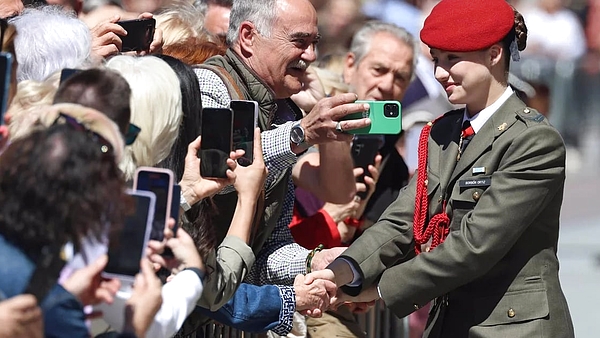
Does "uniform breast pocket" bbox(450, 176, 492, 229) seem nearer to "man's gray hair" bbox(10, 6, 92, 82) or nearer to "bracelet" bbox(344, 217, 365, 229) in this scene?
"man's gray hair" bbox(10, 6, 92, 82)

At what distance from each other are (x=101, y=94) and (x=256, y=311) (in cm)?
127

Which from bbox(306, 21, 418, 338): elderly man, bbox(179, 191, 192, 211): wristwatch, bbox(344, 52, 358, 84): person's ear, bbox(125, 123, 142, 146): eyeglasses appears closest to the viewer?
bbox(125, 123, 142, 146): eyeglasses

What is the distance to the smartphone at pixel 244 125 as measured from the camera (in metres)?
3.97

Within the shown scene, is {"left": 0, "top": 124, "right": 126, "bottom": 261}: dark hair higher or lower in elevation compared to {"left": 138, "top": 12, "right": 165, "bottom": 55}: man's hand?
higher

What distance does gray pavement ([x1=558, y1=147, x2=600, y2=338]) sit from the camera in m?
8.77

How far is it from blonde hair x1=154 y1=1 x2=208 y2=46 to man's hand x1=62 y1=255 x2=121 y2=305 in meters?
2.19

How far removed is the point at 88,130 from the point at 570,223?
977 centimetres

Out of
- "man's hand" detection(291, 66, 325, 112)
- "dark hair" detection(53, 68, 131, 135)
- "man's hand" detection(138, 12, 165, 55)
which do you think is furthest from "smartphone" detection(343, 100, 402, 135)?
"dark hair" detection(53, 68, 131, 135)

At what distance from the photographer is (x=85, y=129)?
288 centimetres

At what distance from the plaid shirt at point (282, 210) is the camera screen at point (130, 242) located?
1.38m

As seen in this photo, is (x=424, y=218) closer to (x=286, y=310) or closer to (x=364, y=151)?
(x=286, y=310)

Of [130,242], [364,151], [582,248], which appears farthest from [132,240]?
[582,248]

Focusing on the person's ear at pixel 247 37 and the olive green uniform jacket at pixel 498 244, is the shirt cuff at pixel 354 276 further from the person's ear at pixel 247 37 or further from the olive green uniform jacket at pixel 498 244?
the person's ear at pixel 247 37

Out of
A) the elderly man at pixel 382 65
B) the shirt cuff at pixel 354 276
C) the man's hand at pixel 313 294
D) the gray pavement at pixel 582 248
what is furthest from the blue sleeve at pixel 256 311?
the gray pavement at pixel 582 248
